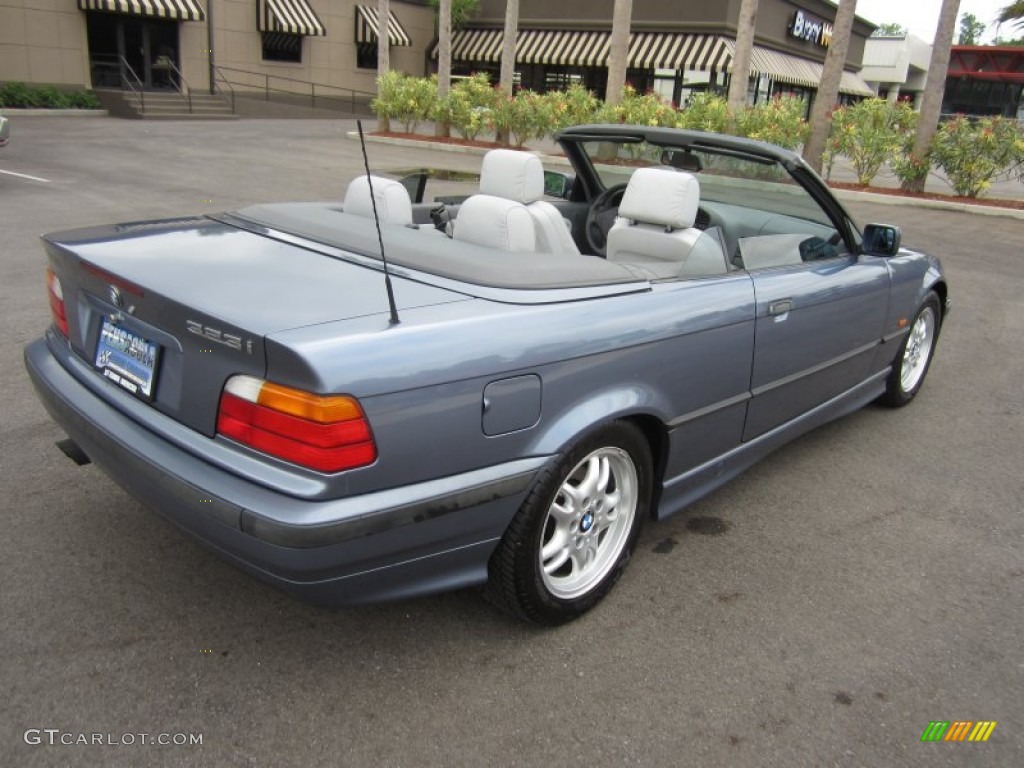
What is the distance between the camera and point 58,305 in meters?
2.89

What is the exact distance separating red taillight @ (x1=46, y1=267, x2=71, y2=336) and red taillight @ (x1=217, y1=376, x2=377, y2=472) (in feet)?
3.77

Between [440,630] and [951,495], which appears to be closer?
[440,630]

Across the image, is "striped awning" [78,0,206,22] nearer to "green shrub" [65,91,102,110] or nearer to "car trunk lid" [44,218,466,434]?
"green shrub" [65,91,102,110]

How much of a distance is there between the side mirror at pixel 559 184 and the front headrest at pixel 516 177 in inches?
43.0

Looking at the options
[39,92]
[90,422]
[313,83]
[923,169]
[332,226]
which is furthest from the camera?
[313,83]

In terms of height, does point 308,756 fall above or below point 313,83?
below

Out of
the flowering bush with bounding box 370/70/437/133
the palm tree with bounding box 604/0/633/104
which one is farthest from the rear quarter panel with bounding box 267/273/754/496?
the flowering bush with bounding box 370/70/437/133

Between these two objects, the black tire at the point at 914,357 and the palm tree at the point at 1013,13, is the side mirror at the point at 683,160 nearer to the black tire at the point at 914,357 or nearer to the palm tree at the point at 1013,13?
the black tire at the point at 914,357

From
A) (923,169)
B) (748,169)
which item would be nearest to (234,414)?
(748,169)

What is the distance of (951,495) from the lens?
12.4 ft

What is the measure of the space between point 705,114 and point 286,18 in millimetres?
17200

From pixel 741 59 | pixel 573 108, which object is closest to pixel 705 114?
pixel 741 59

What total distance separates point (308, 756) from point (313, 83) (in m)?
31.8

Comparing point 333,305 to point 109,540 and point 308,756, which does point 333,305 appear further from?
point 109,540
